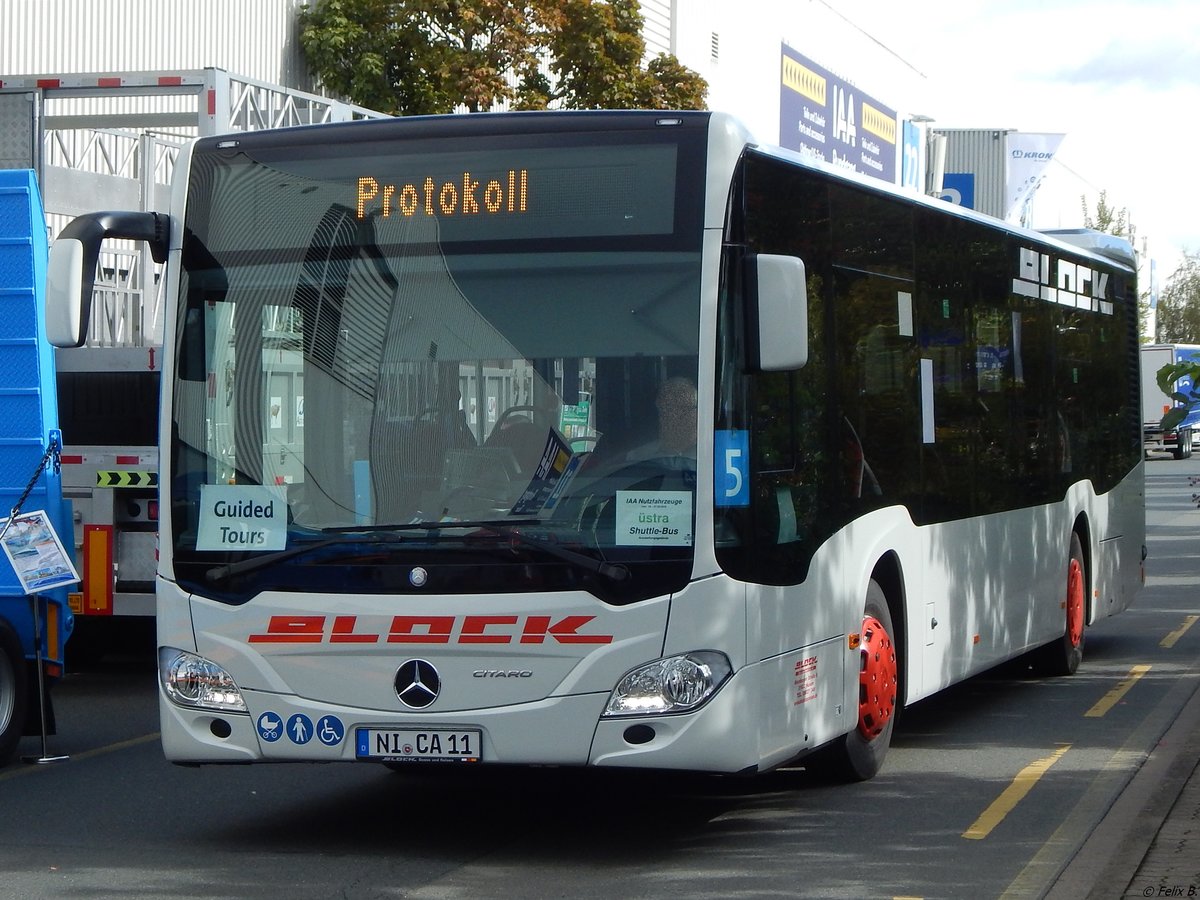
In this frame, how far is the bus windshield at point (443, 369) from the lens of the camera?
7043 mm

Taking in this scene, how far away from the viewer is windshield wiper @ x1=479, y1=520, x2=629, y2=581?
22.8 ft

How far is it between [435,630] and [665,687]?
34.6 inches

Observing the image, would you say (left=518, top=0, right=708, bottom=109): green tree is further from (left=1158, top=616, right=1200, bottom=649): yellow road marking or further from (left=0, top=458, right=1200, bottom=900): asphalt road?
(left=0, top=458, right=1200, bottom=900): asphalt road

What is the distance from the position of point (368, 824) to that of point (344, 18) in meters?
19.8

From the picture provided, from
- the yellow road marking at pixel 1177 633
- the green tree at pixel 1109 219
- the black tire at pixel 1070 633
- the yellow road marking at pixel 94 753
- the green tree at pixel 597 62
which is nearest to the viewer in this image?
the yellow road marking at pixel 94 753

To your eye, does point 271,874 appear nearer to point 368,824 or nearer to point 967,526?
point 368,824

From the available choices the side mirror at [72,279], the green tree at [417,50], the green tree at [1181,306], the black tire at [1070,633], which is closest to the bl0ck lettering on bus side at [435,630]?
the side mirror at [72,279]

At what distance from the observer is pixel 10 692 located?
988 cm

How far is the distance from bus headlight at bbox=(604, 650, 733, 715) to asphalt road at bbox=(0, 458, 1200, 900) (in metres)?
0.65

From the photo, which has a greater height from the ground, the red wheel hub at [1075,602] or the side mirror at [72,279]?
the side mirror at [72,279]

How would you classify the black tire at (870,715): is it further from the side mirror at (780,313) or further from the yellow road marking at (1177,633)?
the yellow road marking at (1177,633)

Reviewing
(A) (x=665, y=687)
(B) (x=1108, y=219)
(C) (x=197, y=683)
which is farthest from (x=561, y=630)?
(B) (x=1108, y=219)

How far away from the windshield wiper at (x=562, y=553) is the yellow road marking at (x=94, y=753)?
12.7ft

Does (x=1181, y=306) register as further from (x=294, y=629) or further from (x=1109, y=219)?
(x=294, y=629)
